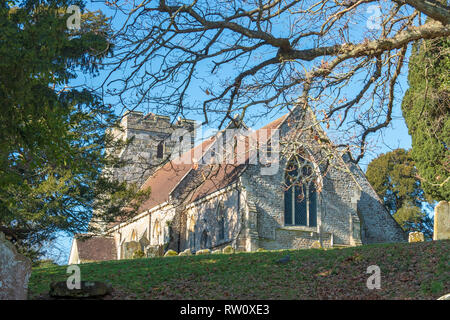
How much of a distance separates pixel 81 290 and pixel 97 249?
1114 inches

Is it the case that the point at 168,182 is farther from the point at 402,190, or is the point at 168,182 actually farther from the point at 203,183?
the point at 402,190

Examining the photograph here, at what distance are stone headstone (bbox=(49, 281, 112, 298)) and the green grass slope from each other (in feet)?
0.89

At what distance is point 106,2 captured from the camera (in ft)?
35.9

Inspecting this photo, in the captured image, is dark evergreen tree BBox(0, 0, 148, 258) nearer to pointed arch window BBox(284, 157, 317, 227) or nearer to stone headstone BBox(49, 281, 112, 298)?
stone headstone BBox(49, 281, 112, 298)

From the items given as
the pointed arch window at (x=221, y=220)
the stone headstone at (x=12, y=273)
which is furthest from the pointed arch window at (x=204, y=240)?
the stone headstone at (x=12, y=273)

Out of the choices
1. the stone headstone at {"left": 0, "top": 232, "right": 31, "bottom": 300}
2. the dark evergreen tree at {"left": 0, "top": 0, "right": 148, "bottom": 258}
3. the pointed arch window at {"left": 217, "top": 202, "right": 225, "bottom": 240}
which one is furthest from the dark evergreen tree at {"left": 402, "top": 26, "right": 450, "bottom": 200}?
the stone headstone at {"left": 0, "top": 232, "right": 31, "bottom": 300}

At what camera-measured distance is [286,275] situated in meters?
12.9

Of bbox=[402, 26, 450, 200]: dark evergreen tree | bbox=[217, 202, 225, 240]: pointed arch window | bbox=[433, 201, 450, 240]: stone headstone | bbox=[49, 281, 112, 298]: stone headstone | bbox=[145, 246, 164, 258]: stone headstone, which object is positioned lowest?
bbox=[49, 281, 112, 298]: stone headstone

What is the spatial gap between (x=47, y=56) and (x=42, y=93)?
2.11 feet

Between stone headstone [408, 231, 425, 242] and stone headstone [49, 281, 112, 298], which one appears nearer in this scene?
stone headstone [49, 281, 112, 298]

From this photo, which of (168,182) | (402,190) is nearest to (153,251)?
(168,182)

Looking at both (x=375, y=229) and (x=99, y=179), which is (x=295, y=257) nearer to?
(x=99, y=179)

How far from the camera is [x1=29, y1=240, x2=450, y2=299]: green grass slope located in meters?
11.2
